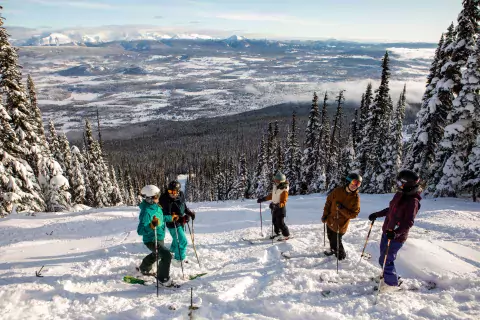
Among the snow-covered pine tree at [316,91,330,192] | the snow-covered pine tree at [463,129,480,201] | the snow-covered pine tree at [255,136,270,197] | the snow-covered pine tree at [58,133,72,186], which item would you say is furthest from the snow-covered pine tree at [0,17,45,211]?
the snow-covered pine tree at [255,136,270,197]

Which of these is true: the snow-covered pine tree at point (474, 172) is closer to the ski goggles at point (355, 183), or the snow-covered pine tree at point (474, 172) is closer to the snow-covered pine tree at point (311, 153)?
the ski goggles at point (355, 183)

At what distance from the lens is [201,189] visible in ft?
273

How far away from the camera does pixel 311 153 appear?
34188 mm

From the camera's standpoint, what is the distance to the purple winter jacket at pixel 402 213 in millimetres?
5422

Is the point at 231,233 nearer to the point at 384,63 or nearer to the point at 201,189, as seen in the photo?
the point at 384,63

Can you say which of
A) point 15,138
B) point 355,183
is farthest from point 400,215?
point 15,138

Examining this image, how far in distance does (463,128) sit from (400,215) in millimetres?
13931

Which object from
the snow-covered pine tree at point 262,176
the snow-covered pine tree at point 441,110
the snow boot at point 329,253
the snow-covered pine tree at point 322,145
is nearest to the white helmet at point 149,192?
the snow boot at point 329,253

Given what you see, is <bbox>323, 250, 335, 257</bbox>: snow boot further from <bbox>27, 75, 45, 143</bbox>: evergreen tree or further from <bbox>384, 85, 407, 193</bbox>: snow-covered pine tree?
<bbox>27, 75, 45, 143</bbox>: evergreen tree

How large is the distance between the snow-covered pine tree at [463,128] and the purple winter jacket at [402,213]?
13.3 meters

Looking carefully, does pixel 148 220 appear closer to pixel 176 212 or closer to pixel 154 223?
pixel 154 223

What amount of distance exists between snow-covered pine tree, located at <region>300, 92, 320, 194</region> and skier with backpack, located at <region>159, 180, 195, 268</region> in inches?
1090

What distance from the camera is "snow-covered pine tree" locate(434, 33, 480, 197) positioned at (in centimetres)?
1564

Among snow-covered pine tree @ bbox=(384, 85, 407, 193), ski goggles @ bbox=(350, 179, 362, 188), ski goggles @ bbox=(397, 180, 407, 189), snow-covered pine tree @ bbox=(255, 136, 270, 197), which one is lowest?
snow-covered pine tree @ bbox=(255, 136, 270, 197)
